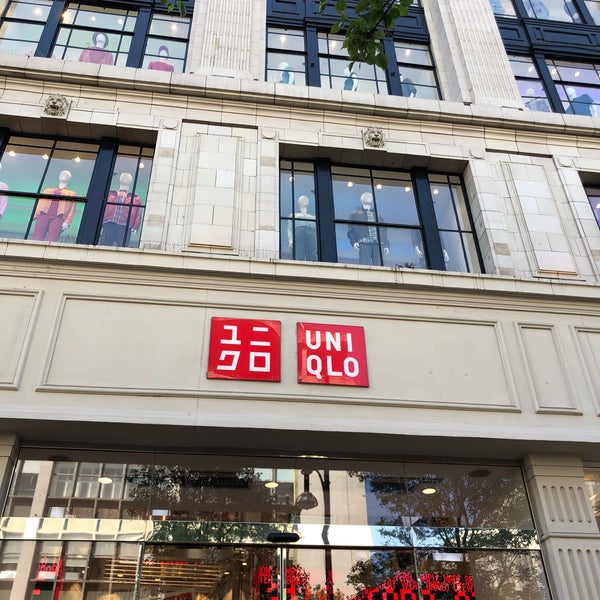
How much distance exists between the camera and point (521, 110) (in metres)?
12.0

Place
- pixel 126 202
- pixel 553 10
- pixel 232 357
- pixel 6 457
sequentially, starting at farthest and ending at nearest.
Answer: pixel 553 10 → pixel 126 202 → pixel 232 357 → pixel 6 457

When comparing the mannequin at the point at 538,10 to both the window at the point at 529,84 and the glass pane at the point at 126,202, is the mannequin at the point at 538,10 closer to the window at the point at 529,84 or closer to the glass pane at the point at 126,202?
the window at the point at 529,84

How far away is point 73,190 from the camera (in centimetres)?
1016

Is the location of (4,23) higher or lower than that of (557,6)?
lower

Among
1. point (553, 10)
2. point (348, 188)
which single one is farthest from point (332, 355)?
point (553, 10)

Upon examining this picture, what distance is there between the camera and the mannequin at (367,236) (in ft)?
33.9

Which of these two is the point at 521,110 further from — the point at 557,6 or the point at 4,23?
the point at 4,23

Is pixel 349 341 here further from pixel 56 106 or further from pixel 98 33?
pixel 98 33

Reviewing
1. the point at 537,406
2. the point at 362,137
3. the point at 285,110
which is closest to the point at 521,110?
the point at 362,137

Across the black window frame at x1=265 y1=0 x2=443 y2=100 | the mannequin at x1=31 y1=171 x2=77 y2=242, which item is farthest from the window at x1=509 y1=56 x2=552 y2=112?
the mannequin at x1=31 y1=171 x2=77 y2=242

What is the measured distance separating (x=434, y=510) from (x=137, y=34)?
11.3 metres

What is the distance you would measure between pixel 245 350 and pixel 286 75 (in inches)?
282

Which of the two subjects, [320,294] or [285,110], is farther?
[285,110]

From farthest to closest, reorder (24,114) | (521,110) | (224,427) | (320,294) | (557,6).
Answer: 1. (557,6)
2. (521,110)
3. (24,114)
4. (320,294)
5. (224,427)
